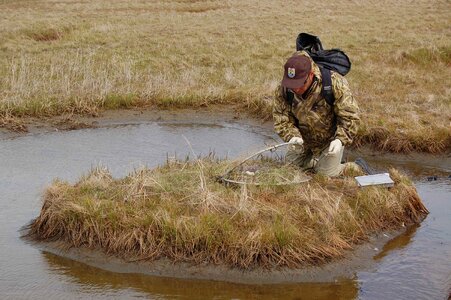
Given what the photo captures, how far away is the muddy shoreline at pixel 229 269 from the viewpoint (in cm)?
720

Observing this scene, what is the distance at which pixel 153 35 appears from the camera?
28.5 meters

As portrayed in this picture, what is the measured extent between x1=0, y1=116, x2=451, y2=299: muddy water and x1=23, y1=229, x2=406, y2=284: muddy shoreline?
0.09m

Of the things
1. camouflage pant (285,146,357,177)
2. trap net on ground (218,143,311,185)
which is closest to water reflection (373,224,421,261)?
camouflage pant (285,146,357,177)

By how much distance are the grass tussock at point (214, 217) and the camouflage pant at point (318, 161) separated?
0.18 m

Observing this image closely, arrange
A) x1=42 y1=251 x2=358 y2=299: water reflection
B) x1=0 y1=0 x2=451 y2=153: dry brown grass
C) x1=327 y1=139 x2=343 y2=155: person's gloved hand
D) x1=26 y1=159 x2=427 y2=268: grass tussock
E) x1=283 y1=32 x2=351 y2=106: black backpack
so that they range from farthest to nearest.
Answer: x1=0 y1=0 x2=451 y2=153: dry brown grass → x1=283 y1=32 x2=351 y2=106: black backpack → x1=327 y1=139 x2=343 y2=155: person's gloved hand → x1=26 y1=159 x2=427 y2=268: grass tussock → x1=42 y1=251 x2=358 y2=299: water reflection

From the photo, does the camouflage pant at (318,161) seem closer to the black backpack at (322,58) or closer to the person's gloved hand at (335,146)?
the person's gloved hand at (335,146)

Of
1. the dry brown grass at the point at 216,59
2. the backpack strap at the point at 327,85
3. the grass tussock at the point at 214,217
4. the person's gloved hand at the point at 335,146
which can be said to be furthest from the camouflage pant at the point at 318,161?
the dry brown grass at the point at 216,59

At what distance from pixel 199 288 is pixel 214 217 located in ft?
3.17

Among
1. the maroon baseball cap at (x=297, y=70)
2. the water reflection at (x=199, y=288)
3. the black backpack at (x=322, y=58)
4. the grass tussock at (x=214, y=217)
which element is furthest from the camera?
the black backpack at (x=322, y=58)

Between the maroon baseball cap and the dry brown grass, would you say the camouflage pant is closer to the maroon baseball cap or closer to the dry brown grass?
the maroon baseball cap

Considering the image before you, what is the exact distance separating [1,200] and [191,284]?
13.6 ft

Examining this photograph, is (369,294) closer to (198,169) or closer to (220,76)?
(198,169)

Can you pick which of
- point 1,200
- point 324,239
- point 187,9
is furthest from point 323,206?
point 187,9

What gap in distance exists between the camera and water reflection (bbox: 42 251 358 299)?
6.90 meters
